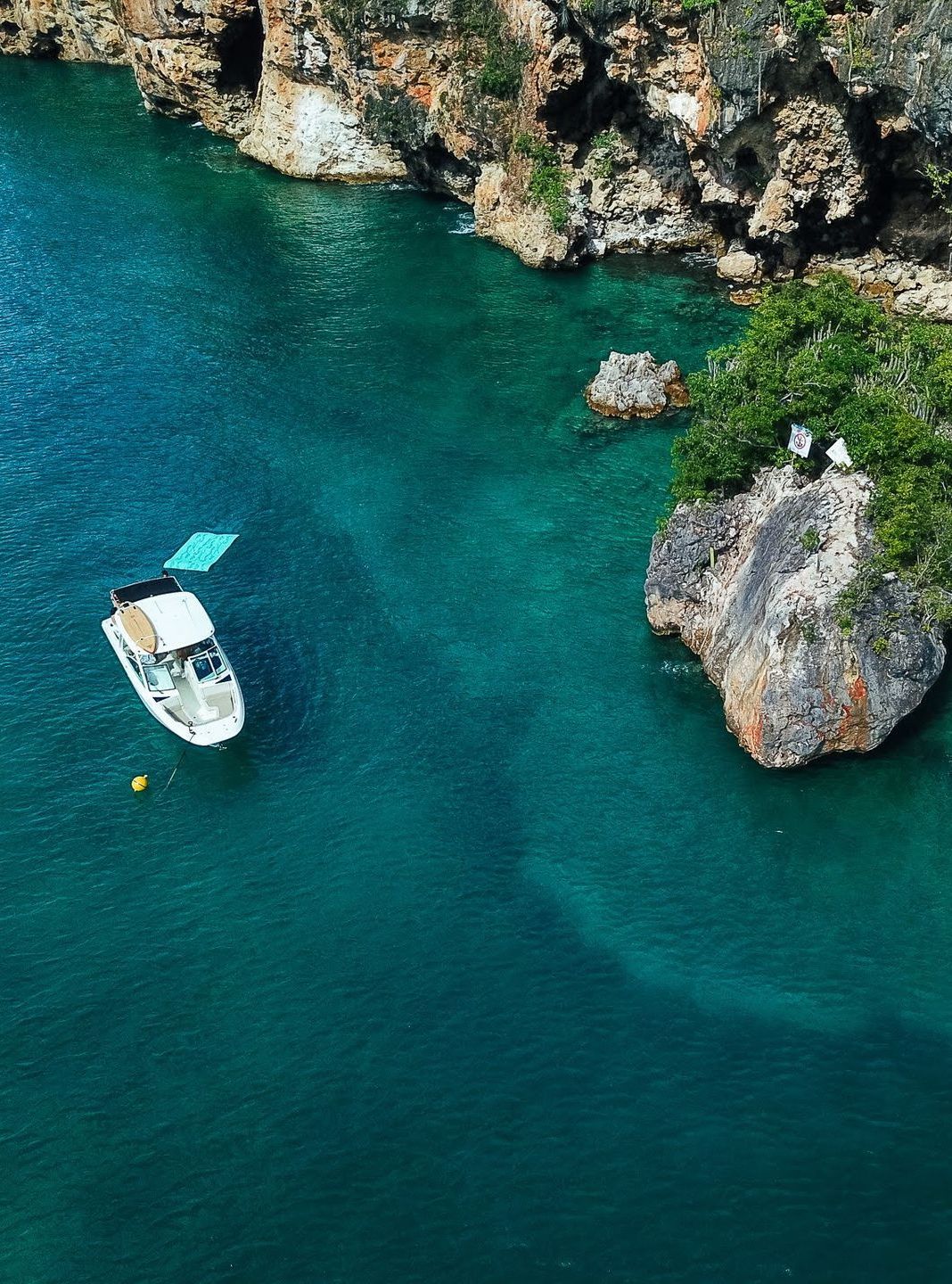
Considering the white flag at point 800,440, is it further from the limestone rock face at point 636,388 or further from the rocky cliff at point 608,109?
the rocky cliff at point 608,109

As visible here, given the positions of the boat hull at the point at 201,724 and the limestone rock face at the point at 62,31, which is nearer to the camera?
the boat hull at the point at 201,724

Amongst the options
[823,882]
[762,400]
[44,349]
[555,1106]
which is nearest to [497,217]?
[44,349]

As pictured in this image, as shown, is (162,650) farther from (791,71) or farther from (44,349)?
(791,71)

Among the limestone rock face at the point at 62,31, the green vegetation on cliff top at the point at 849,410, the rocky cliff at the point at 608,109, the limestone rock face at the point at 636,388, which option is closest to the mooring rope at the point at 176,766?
the green vegetation on cliff top at the point at 849,410

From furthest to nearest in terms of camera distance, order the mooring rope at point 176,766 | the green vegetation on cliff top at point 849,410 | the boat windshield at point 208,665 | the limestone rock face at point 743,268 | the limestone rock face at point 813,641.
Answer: the limestone rock face at point 743,268 → the boat windshield at point 208,665 → the mooring rope at point 176,766 → the green vegetation on cliff top at point 849,410 → the limestone rock face at point 813,641

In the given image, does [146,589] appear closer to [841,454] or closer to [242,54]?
[841,454]
